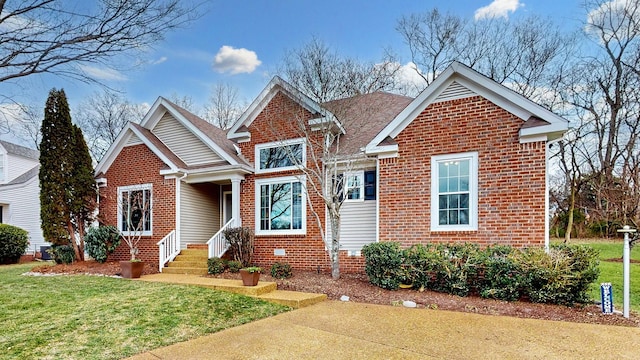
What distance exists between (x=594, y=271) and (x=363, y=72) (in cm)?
703

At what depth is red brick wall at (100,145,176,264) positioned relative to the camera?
1258cm

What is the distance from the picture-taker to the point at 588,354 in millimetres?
4598

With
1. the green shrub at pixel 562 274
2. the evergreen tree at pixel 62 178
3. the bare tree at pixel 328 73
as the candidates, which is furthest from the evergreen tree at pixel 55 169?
the green shrub at pixel 562 274

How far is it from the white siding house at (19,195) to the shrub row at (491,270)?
72.2ft

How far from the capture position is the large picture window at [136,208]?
42.3 feet

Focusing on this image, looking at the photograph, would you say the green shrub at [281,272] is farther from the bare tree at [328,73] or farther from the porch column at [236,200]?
the bare tree at [328,73]

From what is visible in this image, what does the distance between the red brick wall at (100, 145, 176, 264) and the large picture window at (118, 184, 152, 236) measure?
0.20 m

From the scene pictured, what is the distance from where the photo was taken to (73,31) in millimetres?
5250

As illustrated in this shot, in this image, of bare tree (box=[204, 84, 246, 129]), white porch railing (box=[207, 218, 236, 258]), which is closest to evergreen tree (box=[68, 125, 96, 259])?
white porch railing (box=[207, 218, 236, 258])

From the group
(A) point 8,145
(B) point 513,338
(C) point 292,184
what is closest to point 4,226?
(A) point 8,145

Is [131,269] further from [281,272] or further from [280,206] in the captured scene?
[280,206]

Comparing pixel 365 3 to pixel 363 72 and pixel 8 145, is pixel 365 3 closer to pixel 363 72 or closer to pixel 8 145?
pixel 363 72

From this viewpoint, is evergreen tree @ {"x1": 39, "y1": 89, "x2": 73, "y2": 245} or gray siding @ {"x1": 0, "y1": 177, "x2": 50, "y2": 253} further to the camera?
gray siding @ {"x1": 0, "y1": 177, "x2": 50, "y2": 253}

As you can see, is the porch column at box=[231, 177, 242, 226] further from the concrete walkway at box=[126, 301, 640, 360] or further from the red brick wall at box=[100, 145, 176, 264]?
the concrete walkway at box=[126, 301, 640, 360]
